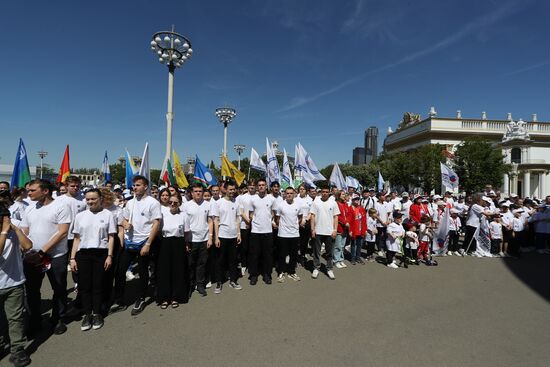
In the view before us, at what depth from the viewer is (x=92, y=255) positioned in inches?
153

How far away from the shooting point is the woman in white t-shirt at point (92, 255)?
12.7 feet

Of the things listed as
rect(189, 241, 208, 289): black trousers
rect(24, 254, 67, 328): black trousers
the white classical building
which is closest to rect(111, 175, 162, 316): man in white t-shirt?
rect(24, 254, 67, 328): black trousers

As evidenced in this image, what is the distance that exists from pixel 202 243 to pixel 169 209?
96 centimetres

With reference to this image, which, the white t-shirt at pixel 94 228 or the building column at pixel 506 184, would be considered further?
the building column at pixel 506 184

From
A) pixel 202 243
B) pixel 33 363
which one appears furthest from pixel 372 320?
pixel 33 363

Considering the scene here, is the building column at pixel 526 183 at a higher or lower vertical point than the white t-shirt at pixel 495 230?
higher

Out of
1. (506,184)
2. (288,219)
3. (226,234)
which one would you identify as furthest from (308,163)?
(506,184)

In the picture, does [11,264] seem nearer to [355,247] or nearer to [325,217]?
[325,217]

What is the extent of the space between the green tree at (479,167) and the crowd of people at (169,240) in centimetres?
2355

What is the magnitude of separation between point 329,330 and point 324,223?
2836 mm

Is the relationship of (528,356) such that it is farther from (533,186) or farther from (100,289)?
(533,186)

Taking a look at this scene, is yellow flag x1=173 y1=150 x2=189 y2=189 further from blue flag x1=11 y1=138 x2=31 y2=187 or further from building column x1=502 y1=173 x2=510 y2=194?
building column x1=502 y1=173 x2=510 y2=194

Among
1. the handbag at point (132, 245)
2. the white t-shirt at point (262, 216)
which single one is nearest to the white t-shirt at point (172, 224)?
the handbag at point (132, 245)

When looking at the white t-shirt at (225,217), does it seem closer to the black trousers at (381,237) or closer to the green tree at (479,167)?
the black trousers at (381,237)
